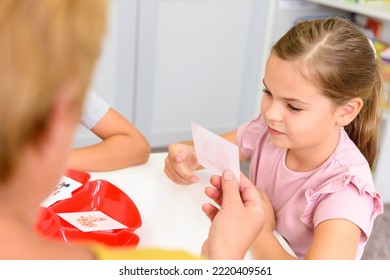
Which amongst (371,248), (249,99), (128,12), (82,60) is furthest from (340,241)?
(249,99)

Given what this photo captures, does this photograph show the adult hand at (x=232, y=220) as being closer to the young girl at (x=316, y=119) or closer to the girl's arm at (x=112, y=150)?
the young girl at (x=316, y=119)

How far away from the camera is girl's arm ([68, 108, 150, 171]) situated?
113 centimetres

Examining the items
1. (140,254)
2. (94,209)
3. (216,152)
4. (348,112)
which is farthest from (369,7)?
(140,254)

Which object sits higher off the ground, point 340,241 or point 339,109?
point 339,109

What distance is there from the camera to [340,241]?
0.89m

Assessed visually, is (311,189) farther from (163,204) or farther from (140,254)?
(140,254)

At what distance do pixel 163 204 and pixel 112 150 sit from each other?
21 cm

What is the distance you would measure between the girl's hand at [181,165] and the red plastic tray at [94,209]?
130mm

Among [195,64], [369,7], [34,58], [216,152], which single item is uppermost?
[34,58]

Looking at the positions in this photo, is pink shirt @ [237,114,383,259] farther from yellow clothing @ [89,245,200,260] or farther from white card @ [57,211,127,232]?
yellow clothing @ [89,245,200,260]

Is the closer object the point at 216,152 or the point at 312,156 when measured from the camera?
the point at 216,152

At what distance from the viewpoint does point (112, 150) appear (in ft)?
3.83
